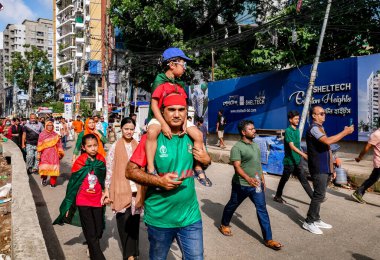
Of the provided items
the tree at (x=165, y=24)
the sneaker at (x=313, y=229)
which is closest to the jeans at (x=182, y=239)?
the sneaker at (x=313, y=229)

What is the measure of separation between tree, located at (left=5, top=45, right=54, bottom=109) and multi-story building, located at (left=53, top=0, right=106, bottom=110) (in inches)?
98.4

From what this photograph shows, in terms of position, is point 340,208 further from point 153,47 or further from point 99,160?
point 153,47

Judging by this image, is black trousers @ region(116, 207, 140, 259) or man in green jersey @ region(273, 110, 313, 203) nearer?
black trousers @ region(116, 207, 140, 259)

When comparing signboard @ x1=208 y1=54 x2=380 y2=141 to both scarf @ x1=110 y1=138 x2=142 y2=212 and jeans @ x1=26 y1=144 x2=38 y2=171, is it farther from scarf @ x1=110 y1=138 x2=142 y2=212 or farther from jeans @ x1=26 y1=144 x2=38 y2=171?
scarf @ x1=110 y1=138 x2=142 y2=212

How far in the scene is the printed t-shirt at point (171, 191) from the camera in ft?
7.86

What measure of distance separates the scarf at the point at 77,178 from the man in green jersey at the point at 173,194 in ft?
5.44

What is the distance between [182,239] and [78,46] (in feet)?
181

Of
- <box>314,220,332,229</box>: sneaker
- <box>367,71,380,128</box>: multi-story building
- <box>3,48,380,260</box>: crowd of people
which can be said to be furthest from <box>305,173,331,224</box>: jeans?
<box>367,71,380,128</box>: multi-story building

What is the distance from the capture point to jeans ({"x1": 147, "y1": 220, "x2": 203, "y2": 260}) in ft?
8.09

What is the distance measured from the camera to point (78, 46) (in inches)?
2079

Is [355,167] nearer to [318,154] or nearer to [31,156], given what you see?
[318,154]

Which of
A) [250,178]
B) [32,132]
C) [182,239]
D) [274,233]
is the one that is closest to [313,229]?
[274,233]

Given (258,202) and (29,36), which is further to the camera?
(29,36)

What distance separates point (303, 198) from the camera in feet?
23.4
